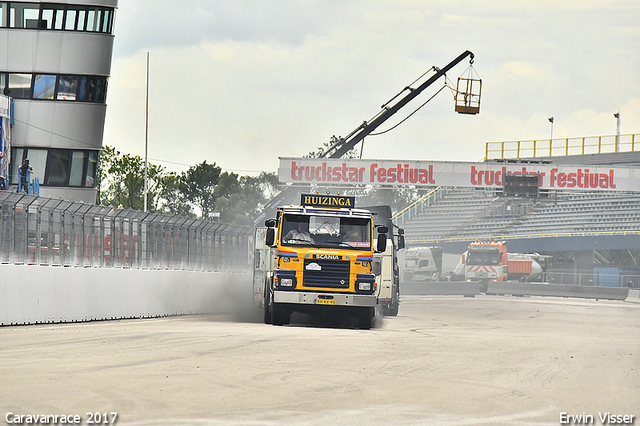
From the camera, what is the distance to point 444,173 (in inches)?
2128

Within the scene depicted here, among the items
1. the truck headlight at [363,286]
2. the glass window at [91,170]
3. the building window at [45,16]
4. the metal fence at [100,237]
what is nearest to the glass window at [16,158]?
the glass window at [91,170]

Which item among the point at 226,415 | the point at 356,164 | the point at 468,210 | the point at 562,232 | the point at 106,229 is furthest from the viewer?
the point at 468,210

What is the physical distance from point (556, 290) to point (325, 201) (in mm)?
37113

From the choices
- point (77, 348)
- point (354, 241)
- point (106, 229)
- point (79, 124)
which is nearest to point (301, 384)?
point (77, 348)

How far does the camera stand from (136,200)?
293ft

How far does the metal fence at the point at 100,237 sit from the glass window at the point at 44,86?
48.5ft

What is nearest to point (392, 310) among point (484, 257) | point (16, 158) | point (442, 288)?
point (16, 158)

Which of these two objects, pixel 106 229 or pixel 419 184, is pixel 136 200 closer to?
pixel 419 184

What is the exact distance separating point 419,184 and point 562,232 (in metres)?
23.4

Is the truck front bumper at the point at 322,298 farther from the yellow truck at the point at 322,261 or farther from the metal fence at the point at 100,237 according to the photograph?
the metal fence at the point at 100,237

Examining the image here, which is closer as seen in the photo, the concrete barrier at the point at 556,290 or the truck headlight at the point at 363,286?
the truck headlight at the point at 363,286

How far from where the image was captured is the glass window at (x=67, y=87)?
4216 cm

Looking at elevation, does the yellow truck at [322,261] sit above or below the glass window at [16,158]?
below

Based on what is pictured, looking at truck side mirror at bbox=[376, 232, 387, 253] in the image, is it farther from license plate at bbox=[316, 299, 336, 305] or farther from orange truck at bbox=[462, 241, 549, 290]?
orange truck at bbox=[462, 241, 549, 290]
